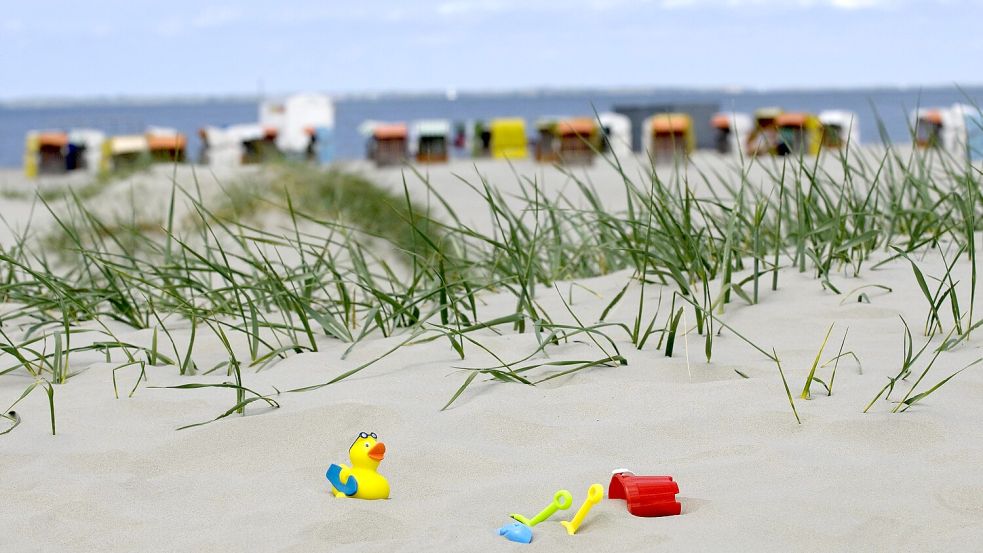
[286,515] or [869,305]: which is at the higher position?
[869,305]

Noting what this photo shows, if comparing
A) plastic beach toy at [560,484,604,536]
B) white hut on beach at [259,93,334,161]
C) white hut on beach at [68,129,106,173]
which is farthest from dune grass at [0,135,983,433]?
white hut on beach at [68,129,106,173]

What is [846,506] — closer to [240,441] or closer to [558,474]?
[558,474]

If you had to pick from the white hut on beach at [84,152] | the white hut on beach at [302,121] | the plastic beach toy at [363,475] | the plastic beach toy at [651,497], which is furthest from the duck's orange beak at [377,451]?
the white hut on beach at [84,152]

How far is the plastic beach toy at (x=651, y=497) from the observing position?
135 centimetres

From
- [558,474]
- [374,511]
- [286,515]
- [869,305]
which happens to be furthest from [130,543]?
[869,305]

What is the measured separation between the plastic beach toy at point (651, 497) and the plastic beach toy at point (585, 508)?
4cm

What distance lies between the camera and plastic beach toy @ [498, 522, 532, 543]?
1287 millimetres

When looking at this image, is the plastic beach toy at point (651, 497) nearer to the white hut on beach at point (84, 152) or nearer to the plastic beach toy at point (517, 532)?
the plastic beach toy at point (517, 532)

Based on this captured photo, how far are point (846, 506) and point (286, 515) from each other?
2.41ft

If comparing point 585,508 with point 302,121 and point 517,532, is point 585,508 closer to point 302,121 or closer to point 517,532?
point 517,532

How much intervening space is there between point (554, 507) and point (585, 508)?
0.04 meters

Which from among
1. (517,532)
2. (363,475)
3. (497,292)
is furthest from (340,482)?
(497,292)

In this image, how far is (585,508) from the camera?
1.30 metres

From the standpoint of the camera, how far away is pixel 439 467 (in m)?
Result: 1.56
